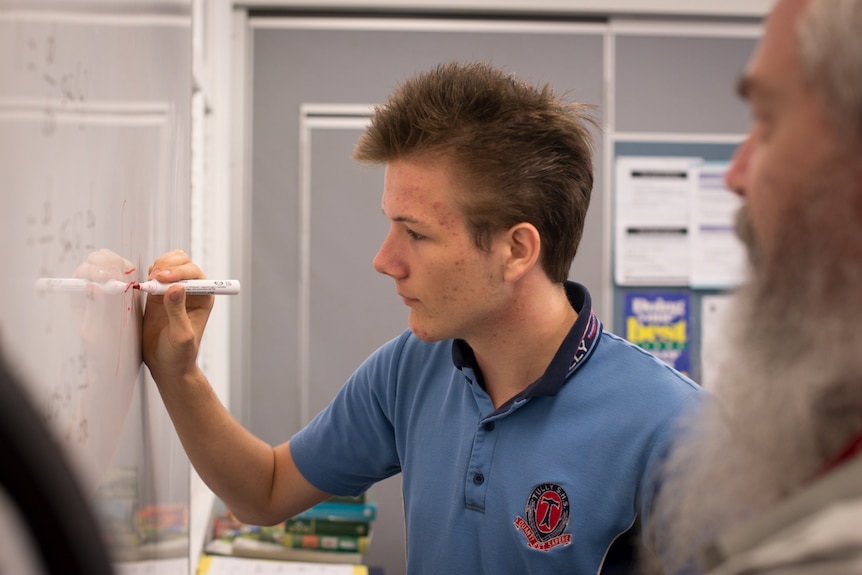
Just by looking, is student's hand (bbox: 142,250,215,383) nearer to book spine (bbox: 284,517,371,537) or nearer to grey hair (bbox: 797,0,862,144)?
grey hair (bbox: 797,0,862,144)

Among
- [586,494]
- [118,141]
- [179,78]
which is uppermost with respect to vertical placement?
[179,78]

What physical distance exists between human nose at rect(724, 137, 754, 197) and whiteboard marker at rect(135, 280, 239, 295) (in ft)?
1.78

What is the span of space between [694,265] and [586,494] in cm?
193

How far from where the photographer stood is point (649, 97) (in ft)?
9.12

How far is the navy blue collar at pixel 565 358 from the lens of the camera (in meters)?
1.09

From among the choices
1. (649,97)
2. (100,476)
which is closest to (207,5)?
(649,97)

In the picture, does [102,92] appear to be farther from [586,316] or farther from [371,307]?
[371,307]

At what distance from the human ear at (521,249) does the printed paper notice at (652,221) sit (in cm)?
166

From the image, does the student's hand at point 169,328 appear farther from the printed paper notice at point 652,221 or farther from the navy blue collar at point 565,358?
the printed paper notice at point 652,221

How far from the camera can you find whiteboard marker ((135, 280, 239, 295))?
850 mm

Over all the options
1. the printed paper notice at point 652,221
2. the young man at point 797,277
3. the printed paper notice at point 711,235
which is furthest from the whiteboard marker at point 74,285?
the printed paper notice at point 711,235

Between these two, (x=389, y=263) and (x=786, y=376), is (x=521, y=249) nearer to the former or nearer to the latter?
(x=389, y=263)

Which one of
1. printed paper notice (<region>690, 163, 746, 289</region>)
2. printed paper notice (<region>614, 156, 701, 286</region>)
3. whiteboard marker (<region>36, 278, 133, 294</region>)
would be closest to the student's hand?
whiteboard marker (<region>36, 278, 133, 294</region>)

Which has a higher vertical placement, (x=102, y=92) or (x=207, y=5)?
(x=207, y=5)
